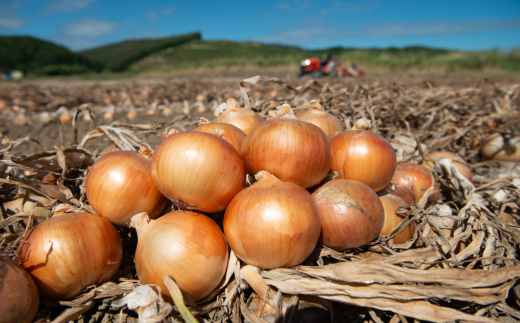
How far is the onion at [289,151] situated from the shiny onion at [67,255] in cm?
63

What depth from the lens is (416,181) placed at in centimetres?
152

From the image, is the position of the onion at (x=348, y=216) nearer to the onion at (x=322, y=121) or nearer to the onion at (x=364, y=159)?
the onion at (x=364, y=159)

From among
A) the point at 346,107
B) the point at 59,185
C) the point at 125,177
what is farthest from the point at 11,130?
the point at 346,107

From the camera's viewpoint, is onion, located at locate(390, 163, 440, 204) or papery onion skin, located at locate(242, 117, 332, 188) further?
onion, located at locate(390, 163, 440, 204)

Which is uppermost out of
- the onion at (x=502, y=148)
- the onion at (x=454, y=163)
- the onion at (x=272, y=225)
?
the onion at (x=272, y=225)

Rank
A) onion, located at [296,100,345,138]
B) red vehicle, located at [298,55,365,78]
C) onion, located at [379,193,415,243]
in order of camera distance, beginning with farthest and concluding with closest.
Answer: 1. red vehicle, located at [298,55,365,78]
2. onion, located at [296,100,345,138]
3. onion, located at [379,193,415,243]

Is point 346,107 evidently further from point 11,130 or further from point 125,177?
point 11,130

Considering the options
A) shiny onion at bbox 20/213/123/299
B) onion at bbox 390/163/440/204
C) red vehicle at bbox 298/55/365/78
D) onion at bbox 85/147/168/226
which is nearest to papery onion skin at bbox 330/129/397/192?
onion at bbox 390/163/440/204

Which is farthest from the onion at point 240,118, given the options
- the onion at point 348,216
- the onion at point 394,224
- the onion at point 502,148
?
the onion at point 502,148

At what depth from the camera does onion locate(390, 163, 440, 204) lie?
151 cm

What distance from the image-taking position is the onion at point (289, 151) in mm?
1060

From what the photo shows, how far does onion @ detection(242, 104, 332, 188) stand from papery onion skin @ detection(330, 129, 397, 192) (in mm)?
169

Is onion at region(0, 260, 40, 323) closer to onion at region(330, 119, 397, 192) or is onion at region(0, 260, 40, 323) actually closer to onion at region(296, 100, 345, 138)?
onion at region(330, 119, 397, 192)

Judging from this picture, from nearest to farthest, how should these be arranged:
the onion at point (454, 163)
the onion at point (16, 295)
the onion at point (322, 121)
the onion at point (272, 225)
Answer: the onion at point (16, 295), the onion at point (272, 225), the onion at point (322, 121), the onion at point (454, 163)
